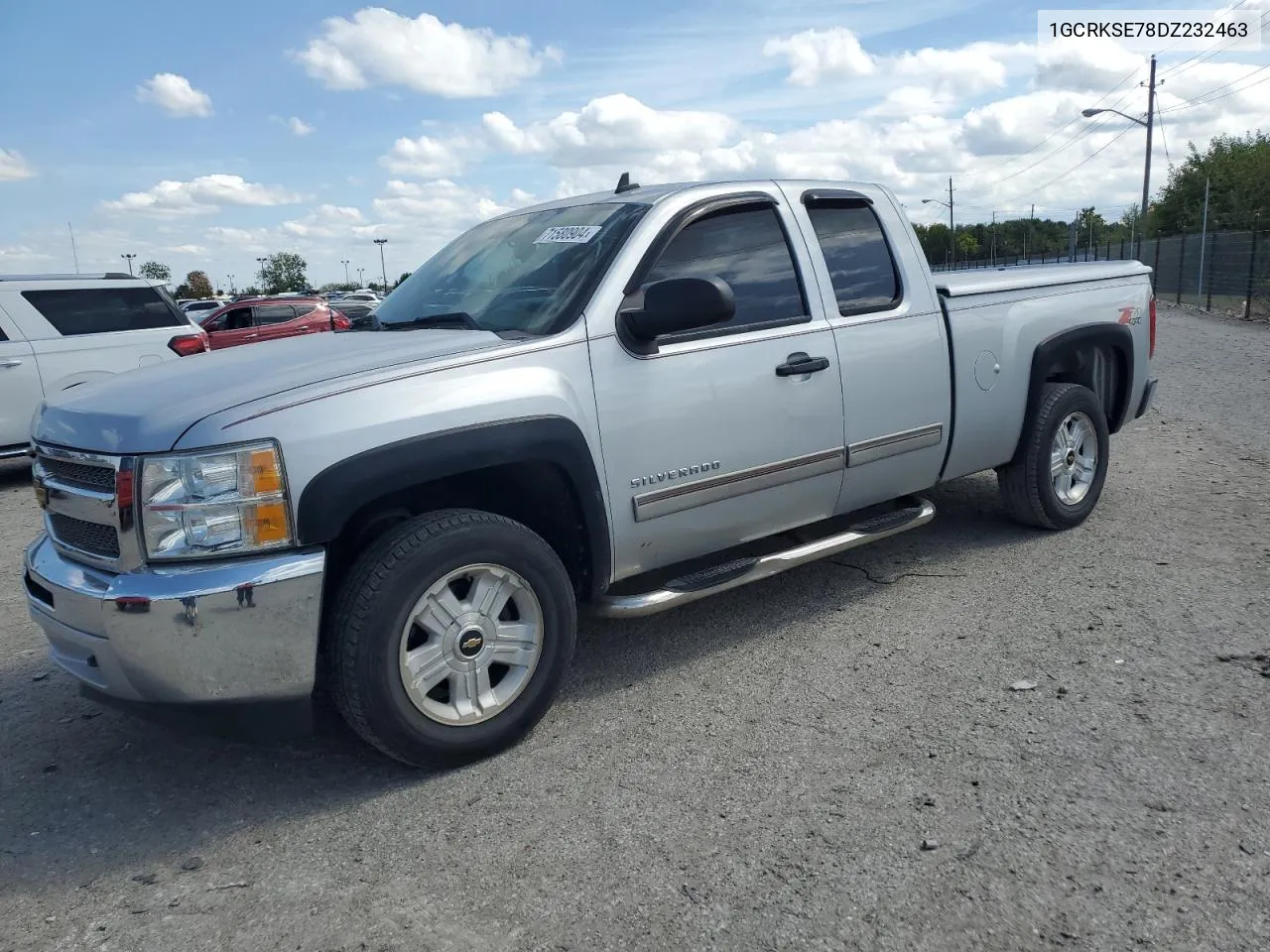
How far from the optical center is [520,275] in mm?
4082

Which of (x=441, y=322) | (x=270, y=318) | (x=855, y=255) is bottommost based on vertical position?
(x=270, y=318)

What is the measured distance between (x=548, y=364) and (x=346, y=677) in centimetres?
121

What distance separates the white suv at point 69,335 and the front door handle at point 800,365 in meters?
6.97

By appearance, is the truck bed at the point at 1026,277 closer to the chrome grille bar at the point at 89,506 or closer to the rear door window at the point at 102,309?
the chrome grille bar at the point at 89,506

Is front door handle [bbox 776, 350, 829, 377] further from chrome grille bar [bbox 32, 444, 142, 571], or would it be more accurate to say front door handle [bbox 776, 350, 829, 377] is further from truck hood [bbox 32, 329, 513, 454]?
chrome grille bar [bbox 32, 444, 142, 571]

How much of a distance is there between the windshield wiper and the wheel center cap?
117cm

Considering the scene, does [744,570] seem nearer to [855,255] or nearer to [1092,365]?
[855,255]

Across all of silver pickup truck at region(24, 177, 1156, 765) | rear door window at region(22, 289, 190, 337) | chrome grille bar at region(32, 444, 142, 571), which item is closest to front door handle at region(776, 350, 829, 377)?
silver pickup truck at region(24, 177, 1156, 765)

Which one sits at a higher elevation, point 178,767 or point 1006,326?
point 1006,326

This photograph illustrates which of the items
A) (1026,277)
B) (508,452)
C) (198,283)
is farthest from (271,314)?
(198,283)

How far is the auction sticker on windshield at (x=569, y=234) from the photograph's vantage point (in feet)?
13.3

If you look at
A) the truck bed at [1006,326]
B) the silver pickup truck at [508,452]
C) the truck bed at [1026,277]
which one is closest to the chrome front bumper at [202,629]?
the silver pickup truck at [508,452]

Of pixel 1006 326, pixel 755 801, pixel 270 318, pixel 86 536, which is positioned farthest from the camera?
pixel 270 318

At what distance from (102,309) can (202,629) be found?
26.9ft
